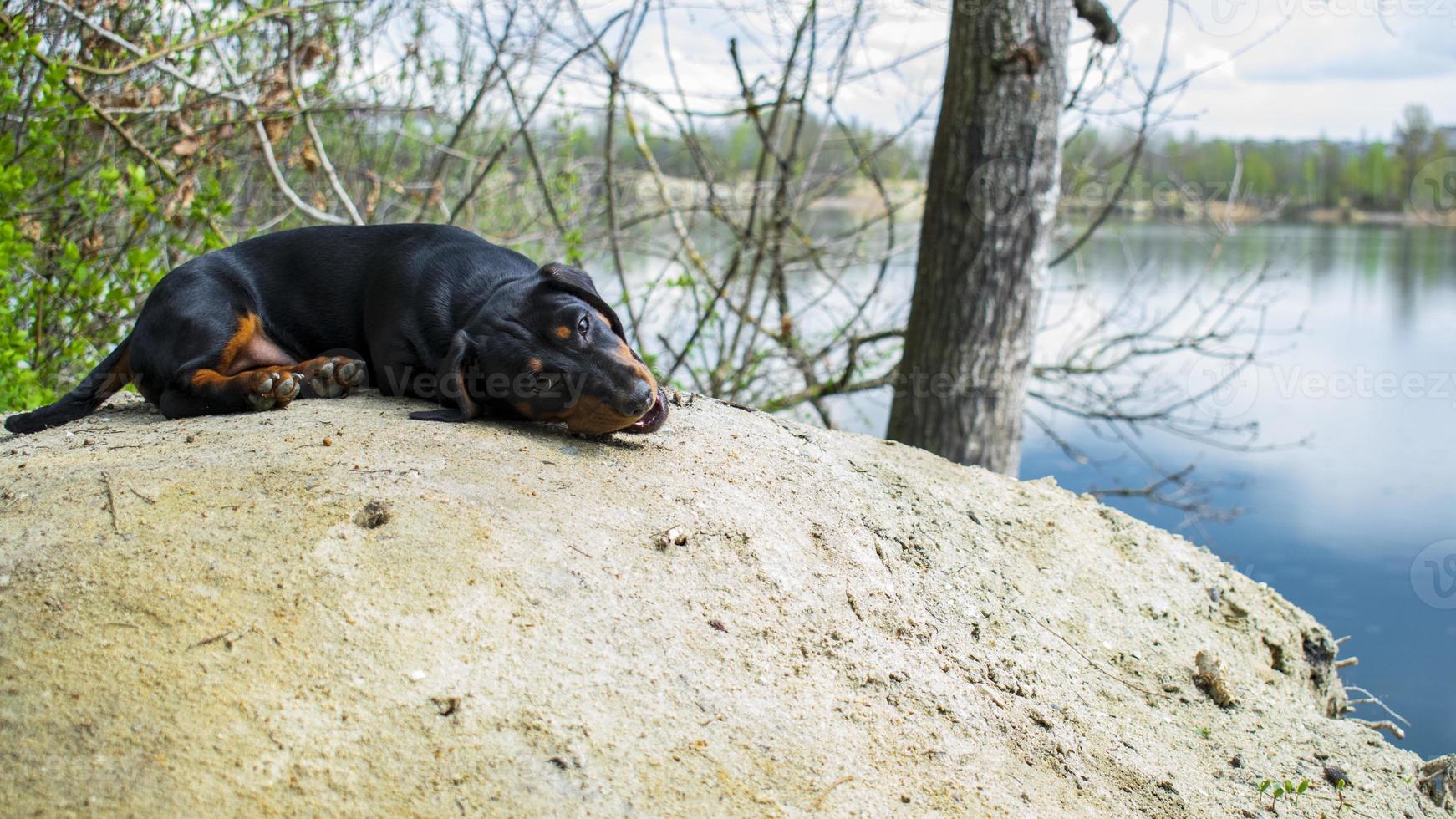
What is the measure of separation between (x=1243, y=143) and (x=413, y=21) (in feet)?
23.8

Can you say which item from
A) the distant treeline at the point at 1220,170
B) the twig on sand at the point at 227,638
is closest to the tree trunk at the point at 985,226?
the distant treeline at the point at 1220,170

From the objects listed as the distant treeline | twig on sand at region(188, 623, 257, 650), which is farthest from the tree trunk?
twig on sand at region(188, 623, 257, 650)

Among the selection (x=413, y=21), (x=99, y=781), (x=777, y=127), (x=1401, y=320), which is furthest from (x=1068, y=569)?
(x=1401, y=320)

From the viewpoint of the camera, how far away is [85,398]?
4102 mm

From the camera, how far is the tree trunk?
614cm

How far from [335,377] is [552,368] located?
1.07 m

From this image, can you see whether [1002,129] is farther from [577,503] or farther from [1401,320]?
[1401,320]

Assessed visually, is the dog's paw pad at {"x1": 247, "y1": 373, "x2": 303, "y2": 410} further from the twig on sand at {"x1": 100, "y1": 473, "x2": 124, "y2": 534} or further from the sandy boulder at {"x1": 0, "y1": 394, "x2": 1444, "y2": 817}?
the twig on sand at {"x1": 100, "y1": 473, "x2": 124, "y2": 534}

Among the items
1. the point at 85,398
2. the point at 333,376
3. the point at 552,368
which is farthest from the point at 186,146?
the point at 552,368

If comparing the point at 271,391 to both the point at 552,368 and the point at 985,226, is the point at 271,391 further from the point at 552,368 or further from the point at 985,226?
the point at 985,226

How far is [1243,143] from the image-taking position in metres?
9.16

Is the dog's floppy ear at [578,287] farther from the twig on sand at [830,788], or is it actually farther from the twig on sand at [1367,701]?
the twig on sand at [1367,701]

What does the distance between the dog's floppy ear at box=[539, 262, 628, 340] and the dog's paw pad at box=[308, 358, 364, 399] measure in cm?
88

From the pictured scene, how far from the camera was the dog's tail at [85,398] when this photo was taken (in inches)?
155
